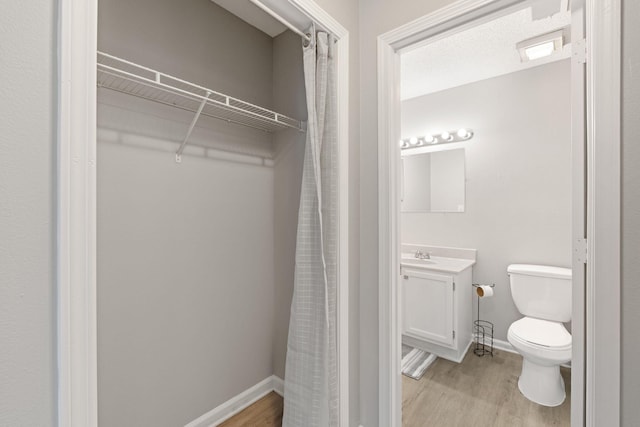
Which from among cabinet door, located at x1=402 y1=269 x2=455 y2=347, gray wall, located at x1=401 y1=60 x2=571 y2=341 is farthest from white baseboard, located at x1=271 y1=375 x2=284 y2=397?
gray wall, located at x1=401 y1=60 x2=571 y2=341

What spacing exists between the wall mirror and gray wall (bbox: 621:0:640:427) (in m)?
1.80

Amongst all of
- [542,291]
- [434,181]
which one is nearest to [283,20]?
[434,181]

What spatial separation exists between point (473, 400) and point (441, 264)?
3.51 feet

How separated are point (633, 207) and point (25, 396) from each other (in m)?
1.75

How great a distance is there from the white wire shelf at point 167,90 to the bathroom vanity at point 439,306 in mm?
1632

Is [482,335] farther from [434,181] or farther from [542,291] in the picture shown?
[434,181]

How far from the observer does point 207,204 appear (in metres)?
1.66

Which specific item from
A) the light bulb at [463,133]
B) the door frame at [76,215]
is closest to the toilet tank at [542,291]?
the light bulb at [463,133]

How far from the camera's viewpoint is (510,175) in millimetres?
2551

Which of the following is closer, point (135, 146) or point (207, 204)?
point (135, 146)

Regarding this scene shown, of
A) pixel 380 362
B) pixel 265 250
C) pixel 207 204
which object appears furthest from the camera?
pixel 265 250

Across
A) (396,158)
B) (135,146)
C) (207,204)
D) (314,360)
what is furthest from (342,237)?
(135,146)

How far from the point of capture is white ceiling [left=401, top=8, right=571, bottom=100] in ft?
6.23

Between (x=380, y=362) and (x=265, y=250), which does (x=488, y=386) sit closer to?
(x=380, y=362)
